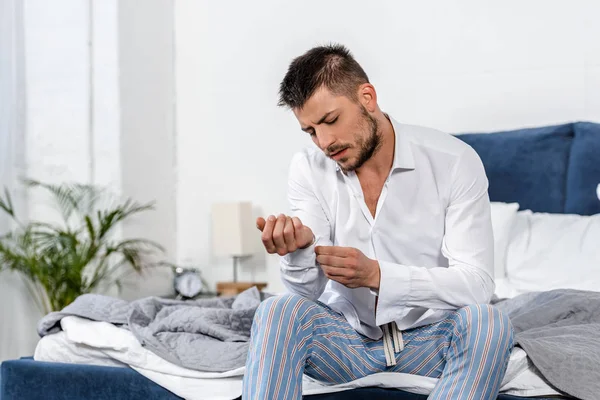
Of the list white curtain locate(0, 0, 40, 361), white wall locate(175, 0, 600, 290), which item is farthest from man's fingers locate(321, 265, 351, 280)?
white curtain locate(0, 0, 40, 361)

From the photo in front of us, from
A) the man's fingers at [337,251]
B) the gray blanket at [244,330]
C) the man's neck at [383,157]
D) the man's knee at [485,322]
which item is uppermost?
the man's neck at [383,157]

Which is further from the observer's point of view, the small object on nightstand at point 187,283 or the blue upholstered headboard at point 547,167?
the small object on nightstand at point 187,283

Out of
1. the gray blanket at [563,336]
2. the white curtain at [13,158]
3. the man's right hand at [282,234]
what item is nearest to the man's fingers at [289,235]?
the man's right hand at [282,234]

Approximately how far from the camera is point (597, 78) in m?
3.90

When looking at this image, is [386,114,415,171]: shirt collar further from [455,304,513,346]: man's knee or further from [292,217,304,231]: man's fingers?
[455,304,513,346]: man's knee

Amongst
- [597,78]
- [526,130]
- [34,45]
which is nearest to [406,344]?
[526,130]

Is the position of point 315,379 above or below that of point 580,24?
below

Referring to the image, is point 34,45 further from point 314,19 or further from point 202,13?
point 314,19

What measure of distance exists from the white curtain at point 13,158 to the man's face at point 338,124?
2.69 meters

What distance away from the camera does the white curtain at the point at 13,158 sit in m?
4.29

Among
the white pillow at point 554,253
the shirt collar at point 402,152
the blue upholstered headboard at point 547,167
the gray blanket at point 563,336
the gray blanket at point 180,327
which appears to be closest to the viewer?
the gray blanket at point 563,336

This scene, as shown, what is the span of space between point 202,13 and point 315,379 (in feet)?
10.6

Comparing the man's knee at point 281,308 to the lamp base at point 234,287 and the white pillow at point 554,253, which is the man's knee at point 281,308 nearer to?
the white pillow at point 554,253

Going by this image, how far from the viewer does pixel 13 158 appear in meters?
4.40
